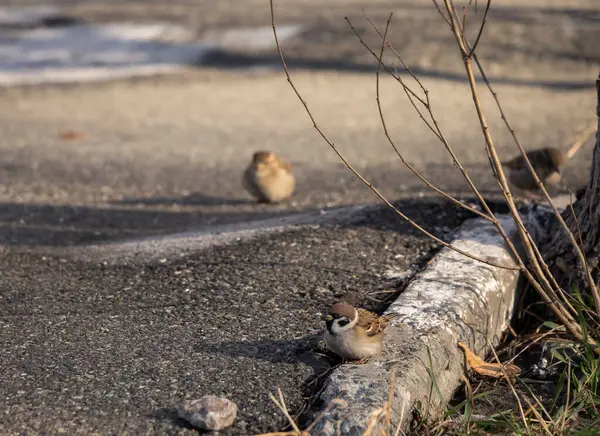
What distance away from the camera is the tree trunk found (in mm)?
4754

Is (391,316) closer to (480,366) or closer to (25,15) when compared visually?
(480,366)

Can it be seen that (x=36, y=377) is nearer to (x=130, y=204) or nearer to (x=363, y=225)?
(x=363, y=225)

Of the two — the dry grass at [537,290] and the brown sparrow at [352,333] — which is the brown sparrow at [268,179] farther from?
the brown sparrow at [352,333]

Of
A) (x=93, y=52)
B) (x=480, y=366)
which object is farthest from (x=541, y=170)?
(x=93, y=52)

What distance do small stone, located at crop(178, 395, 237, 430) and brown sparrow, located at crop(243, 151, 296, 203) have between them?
158 inches

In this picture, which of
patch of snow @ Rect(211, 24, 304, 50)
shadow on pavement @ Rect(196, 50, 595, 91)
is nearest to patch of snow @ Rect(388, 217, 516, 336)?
shadow on pavement @ Rect(196, 50, 595, 91)

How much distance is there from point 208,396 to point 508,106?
9.12 metres

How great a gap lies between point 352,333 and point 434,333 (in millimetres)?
615

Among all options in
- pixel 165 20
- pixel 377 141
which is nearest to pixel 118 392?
pixel 377 141

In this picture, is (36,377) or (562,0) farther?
(562,0)

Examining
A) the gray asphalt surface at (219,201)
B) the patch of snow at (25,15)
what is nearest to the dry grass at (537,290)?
the gray asphalt surface at (219,201)

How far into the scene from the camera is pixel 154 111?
1179cm

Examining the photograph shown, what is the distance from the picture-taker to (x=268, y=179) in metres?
7.27

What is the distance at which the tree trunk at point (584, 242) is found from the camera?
475 cm
